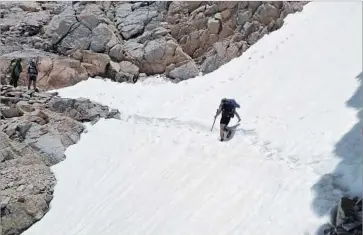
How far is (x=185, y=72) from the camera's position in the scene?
2648 cm

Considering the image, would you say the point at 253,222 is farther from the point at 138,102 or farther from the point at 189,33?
the point at 189,33

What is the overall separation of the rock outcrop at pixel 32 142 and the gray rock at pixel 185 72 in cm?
597

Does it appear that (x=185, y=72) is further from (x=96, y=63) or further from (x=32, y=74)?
(x=32, y=74)

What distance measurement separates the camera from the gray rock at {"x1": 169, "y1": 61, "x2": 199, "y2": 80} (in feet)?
86.4

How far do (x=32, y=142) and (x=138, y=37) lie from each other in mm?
11929

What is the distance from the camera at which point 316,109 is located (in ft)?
59.5

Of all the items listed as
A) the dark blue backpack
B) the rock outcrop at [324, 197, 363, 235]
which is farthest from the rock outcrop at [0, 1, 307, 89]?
the rock outcrop at [324, 197, 363, 235]

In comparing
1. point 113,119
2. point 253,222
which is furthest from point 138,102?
point 253,222

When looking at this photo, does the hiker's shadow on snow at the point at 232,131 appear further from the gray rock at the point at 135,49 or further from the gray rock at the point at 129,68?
the gray rock at the point at 135,49

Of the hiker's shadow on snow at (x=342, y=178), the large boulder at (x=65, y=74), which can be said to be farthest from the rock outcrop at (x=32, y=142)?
the hiker's shadow on snow at (x=342, y=178)

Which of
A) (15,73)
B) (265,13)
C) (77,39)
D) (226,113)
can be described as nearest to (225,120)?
(226,113)

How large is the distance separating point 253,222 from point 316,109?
7.36 m

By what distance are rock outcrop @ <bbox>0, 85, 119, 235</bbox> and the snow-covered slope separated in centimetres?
54

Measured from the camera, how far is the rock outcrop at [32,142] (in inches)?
615
